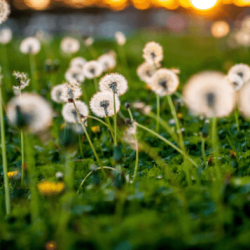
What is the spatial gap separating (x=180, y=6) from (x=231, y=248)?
1920cm

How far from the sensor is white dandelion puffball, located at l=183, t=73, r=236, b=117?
4.40ft

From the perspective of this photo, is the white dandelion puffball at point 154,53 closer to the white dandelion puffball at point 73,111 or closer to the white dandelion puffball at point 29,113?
the white dandelion puffball at point 73,111

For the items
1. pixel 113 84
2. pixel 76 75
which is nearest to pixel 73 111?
pixel 113 84

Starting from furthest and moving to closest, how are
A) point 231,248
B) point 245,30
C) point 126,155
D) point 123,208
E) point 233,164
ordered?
point 245,30, point 126,155, point 233,164, point 123,208, point 231,248

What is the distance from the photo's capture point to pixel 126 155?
7.20ft

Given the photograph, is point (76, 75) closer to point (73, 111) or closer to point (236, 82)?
point (73, 111)

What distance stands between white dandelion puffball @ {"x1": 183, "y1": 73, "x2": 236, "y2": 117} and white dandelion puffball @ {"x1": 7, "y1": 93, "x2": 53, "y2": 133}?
690 millimetres

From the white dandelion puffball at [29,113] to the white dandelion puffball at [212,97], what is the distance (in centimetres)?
69

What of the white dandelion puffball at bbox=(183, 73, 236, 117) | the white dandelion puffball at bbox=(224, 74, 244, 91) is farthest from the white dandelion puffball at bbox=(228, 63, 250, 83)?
the white dandelion puffball at bbox=(183, 73, 236, 117)

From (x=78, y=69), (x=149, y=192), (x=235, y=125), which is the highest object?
(x=78, y=69)

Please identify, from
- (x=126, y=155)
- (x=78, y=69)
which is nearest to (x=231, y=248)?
(x=126, y=155)

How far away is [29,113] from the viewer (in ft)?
4.51

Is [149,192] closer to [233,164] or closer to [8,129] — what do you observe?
[233,164]

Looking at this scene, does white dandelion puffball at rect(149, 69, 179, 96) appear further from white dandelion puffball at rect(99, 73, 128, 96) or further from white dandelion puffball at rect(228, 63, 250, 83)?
white dandelion puffball at rect(228, 63, 250, 83)
